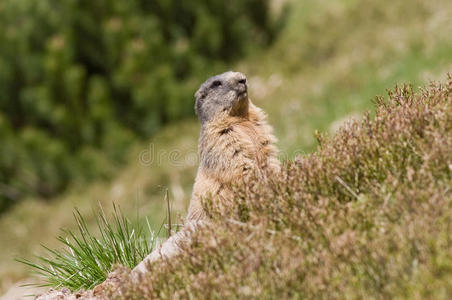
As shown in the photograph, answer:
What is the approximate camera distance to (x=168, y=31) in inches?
748

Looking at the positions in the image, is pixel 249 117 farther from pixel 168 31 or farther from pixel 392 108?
pixel 168 31

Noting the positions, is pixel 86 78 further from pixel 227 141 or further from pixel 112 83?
pixel 227 141

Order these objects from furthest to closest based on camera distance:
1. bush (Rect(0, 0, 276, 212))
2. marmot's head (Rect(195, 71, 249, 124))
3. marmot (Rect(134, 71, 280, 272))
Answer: bush (Rect(0, 0, 276, 212)) → marmot's head (Rect(195, 71, 249, 124)) → marmot (Rect(134, 71, 280, 272))

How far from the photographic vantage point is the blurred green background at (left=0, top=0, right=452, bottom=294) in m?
16.7

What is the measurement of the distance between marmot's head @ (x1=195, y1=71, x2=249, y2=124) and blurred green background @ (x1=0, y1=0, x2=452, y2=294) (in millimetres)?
9362

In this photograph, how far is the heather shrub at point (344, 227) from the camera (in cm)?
272

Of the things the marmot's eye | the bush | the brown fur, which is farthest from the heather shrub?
the bush

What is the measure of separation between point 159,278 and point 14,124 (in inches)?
657

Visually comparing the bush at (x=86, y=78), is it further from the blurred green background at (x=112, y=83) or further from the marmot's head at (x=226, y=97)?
the marmot's head at (x=226, y=97)

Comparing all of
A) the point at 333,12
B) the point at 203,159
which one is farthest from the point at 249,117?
the point at 333,12

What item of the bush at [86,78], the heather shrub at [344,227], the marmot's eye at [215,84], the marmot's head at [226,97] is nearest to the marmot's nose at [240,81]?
the marmot's head at [226,97]

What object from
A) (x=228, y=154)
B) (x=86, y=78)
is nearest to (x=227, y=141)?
(x=228, y=154)

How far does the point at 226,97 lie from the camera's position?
5688 mm

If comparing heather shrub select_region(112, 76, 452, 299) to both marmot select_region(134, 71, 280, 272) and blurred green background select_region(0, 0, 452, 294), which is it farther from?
blurred green background select_region(0, 0, 452, 294)
